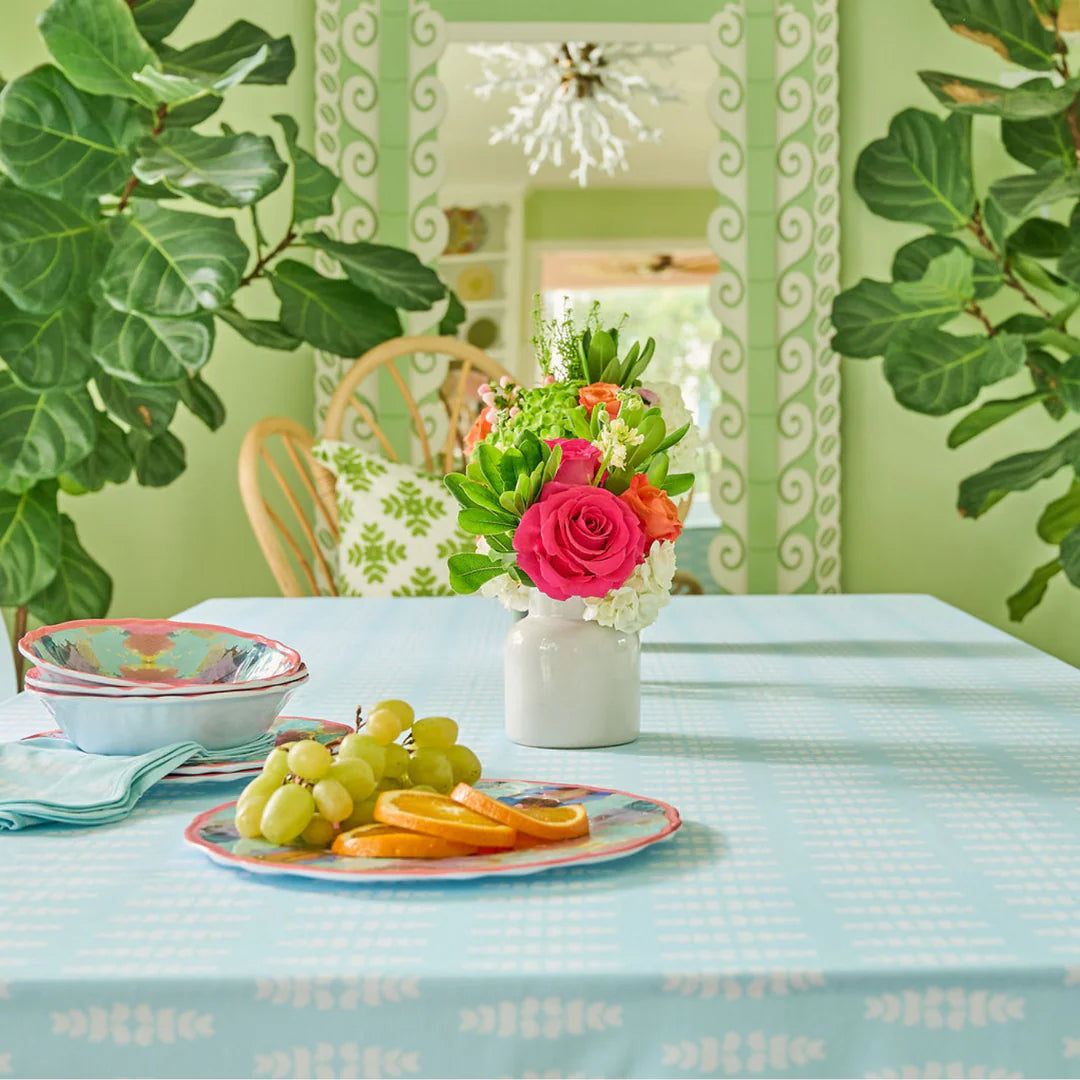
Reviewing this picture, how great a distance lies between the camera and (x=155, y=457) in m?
2.81

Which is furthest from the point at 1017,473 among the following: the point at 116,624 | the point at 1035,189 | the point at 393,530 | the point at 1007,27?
the point at 116,624

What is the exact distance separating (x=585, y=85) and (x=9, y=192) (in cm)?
288

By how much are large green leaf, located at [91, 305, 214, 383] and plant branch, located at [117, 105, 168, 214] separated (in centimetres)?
39

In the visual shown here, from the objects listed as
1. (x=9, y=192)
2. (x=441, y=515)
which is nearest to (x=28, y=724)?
(x=441, y=515)

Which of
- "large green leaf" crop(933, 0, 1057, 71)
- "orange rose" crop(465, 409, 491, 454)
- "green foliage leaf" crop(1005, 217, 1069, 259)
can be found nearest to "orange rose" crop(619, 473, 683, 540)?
"orange rose" crop(465, 409, 491, 454)

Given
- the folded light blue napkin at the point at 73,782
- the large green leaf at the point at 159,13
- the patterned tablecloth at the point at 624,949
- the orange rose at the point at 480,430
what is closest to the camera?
the patterned tablecloth at the point at 624,949

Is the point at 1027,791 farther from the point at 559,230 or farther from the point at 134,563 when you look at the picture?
the point at 559,230

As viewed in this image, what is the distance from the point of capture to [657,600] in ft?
3.36

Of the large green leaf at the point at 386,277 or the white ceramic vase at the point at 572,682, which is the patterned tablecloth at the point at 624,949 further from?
the large green leaf at the point at 386,277

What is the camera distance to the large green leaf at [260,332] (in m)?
2.71

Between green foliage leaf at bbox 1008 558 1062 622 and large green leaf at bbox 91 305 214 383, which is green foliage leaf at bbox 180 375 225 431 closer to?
large green leaf at bbox 91 305 214 383

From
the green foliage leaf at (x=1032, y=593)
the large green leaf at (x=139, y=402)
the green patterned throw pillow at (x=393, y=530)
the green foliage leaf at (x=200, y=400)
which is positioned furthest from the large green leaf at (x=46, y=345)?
the green foliage leaf at (x=1032, y=593)

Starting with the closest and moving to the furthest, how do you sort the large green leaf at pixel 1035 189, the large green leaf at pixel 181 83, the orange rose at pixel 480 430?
the orange rose at pixel 480 430, the large green leaf at pixel 181 83, the large green leaf at pixel 1035 189

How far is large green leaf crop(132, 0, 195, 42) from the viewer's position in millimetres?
2570
